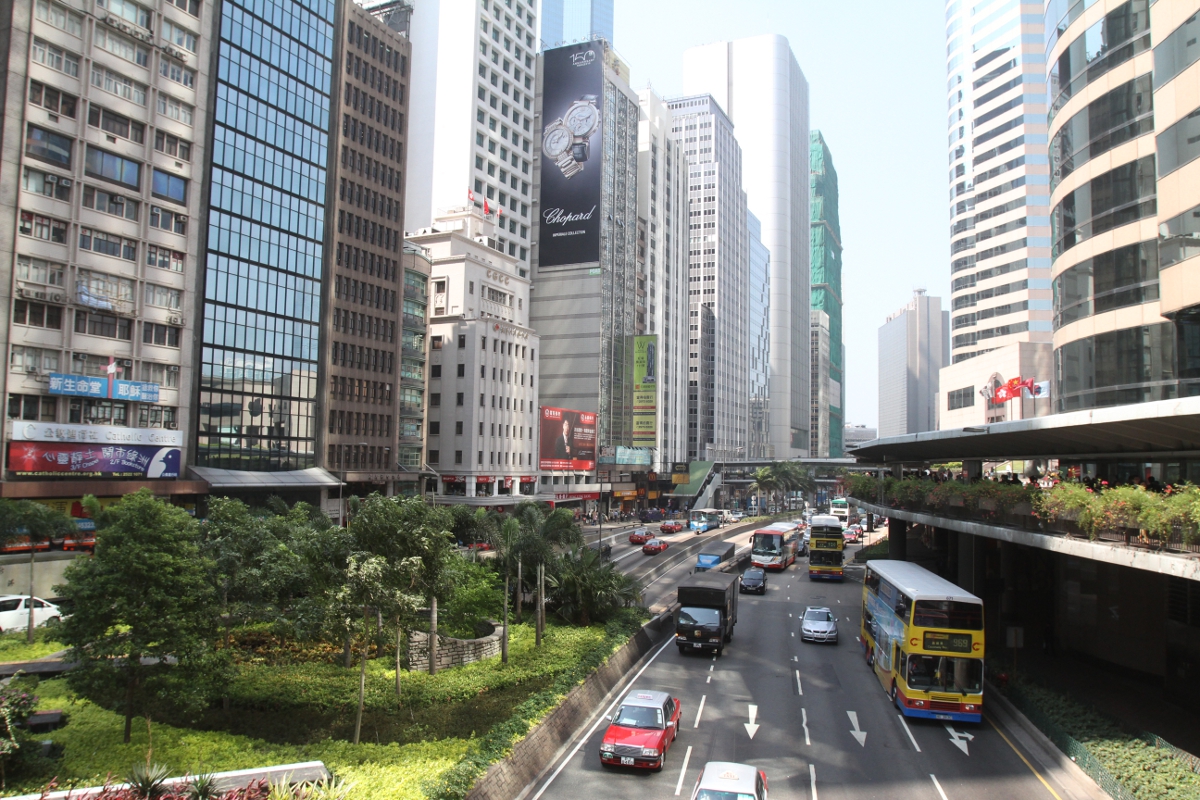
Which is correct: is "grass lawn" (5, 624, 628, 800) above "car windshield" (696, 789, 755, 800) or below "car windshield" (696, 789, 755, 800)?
below

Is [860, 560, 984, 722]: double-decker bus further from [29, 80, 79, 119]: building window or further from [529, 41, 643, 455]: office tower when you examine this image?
[529, 41, 643, 455]: office tower

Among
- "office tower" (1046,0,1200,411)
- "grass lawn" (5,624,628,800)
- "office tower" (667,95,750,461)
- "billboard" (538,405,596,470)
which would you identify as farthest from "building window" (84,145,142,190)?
"office tower" (667,95,750,461)

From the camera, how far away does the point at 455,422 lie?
84.4 meters

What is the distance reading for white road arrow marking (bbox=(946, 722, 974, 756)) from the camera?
22.5m

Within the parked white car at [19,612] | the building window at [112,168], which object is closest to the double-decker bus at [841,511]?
the building window at [112,168]

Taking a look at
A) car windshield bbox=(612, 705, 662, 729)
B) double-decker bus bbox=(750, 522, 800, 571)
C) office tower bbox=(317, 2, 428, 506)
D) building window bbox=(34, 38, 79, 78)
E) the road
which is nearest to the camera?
the road

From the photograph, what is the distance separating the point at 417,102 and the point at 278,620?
90699 mm

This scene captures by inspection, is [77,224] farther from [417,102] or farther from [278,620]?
[417,102]

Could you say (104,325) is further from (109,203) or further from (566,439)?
(566,439)

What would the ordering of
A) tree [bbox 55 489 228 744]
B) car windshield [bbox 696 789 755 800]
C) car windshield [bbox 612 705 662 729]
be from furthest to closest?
car windshield [bbox 612 705 662 729] < tree [bbox 55 489 228 744] < car windshield [bbox 696 789 755 800]

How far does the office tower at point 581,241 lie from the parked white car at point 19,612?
7766 cm

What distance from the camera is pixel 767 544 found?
204 ft

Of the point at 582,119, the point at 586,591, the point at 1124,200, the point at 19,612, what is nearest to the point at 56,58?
the point at 19,612

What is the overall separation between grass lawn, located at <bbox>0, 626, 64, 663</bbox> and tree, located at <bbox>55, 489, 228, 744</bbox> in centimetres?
883
